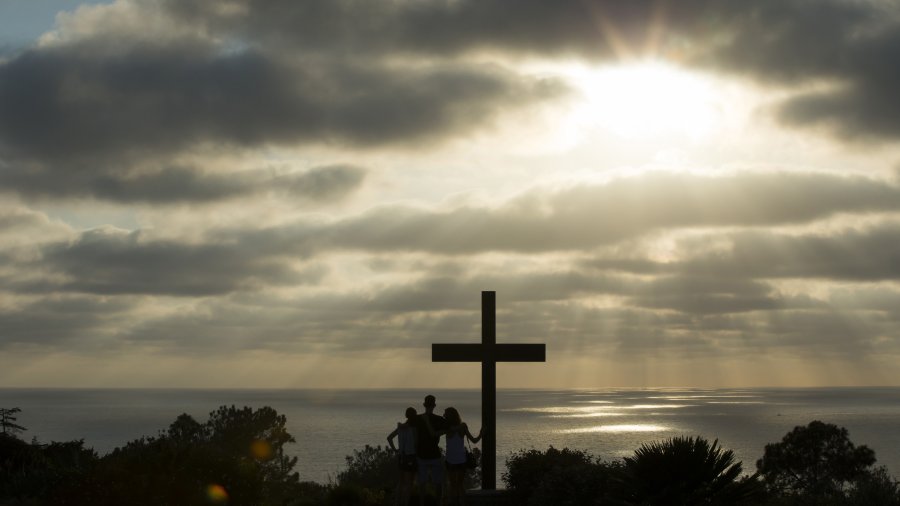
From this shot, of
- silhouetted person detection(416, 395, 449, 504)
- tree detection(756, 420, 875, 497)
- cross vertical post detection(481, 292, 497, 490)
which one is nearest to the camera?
silhouetted person detection(416, 395, 449, 504)

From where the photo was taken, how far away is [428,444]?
18844 millimetres

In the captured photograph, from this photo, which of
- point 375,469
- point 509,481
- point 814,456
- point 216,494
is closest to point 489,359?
point 509,481

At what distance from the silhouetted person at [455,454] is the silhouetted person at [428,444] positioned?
172 millimetres

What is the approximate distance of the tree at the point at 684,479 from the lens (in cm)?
1617

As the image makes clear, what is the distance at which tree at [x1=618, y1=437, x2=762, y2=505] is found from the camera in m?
16.2

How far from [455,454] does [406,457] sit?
101 cm

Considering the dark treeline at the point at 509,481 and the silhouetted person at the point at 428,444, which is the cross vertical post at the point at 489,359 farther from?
the silhouetted person at the point at 428,444

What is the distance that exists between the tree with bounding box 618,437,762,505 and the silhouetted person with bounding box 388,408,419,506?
4.27 m

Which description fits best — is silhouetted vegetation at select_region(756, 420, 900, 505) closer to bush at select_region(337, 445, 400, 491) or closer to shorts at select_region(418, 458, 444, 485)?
bush at select_region(337, 445, 400, 491)

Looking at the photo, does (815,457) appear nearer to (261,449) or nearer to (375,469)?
(375,469)

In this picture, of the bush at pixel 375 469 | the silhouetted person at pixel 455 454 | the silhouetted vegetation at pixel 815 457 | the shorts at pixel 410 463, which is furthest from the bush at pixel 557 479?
the silhouetted vegetation at pixel 815 457

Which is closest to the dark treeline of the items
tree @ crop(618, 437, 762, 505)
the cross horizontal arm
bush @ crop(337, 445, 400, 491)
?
tree @ crop(618, 437, 762, 505)

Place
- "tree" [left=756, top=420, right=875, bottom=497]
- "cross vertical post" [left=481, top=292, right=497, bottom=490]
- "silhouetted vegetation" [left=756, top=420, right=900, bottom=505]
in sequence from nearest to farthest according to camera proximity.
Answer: "cross vertical post" [left=481, top=292, right=497, bottom=490] < "silhouetted vegetation" [left=756, top=420, right=900, bottom=505] < "tree" [left=756, top=420, right=875, bottom=497]

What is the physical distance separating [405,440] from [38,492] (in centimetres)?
704
